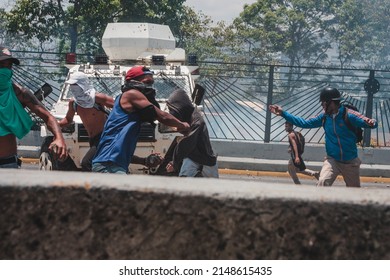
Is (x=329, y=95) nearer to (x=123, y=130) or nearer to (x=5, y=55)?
(x=123, y=130)

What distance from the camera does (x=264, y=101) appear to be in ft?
53.8

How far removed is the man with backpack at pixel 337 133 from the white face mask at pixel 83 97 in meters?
1.89

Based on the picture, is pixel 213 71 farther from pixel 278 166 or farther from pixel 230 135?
pixel 278 166

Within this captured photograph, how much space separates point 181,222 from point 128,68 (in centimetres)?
936

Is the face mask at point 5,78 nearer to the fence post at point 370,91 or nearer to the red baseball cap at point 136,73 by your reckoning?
the red baseball cap at point 136,73

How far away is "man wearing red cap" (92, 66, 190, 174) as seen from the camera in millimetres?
5234

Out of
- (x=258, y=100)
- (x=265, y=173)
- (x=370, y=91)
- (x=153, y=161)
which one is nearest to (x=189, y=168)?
(x=153, y=161)

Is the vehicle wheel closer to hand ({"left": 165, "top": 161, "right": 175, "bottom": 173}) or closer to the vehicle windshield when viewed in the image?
the vehicle windshield

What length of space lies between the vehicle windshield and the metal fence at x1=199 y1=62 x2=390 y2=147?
4500 mm

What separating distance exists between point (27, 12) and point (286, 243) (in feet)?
62.9

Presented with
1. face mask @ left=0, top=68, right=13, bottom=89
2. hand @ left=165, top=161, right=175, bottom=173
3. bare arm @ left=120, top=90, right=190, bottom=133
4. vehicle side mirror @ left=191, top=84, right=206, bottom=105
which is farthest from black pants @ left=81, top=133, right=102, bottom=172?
vehicle side mirror @ left=191, top=84, right=206, bottom=105

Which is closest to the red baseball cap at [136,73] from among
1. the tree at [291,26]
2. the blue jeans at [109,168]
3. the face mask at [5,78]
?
the blue jeans at [109,168]

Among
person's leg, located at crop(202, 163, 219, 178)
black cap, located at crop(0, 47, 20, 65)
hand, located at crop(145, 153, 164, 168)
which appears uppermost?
black cap, located at crop(0, 47, 20, 65)

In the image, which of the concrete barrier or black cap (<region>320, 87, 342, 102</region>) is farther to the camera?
black cap (<region>320, 87, 342, 102</region>)
